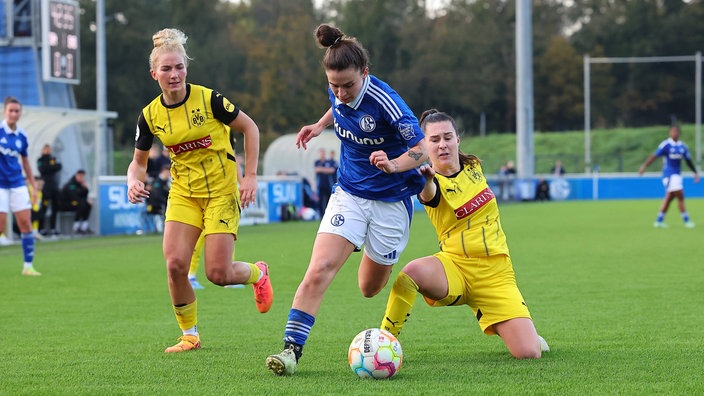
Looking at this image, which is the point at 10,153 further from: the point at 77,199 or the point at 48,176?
the point at 77,199

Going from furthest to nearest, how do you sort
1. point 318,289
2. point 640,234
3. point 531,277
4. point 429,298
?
point 640,234
point 531,277
point 429,298
point 318,289

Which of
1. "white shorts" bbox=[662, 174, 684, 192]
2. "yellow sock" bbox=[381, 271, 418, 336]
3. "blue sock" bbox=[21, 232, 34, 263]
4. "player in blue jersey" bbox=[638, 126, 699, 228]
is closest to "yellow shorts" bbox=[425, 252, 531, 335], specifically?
Answer: "yellow sock" bbox=[381, 271, 418, 336]

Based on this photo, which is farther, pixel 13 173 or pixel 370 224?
pixel 13 173

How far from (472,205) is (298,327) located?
1.55 metres

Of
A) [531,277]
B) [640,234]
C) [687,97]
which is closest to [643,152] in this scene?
[687,97]

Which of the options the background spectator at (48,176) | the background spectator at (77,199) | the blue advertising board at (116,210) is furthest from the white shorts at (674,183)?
the background spectator at (48,176)

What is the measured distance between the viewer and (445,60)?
69750mm

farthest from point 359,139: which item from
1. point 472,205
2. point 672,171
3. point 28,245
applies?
point 672,171

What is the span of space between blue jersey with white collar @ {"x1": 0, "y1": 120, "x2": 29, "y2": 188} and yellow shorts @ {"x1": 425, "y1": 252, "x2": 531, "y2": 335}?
301 inches

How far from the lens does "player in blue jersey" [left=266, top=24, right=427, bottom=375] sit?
239 inches

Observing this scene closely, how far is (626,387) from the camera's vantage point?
5586mm

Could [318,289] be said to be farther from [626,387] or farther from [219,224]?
[626,387]

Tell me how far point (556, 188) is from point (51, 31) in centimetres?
2872

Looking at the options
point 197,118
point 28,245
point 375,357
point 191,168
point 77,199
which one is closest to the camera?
point 375,357
